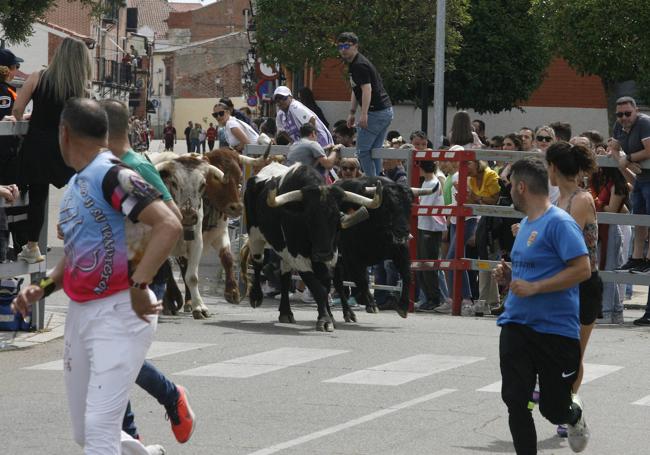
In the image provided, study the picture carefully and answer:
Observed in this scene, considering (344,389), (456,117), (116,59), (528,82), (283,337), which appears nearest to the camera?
(344,389)

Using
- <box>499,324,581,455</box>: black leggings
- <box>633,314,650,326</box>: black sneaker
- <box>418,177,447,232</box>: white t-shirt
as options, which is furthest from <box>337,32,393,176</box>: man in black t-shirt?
<box>499,324,581,455</box>: black leggings

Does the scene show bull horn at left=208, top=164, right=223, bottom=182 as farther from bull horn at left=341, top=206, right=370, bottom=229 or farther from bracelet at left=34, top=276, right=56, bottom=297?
bracelet at left=34, top=276, right=56, bottom=297

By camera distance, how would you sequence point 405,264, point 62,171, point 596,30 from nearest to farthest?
point 62,171, point 405,264, point 596,30

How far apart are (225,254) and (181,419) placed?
851 centimetres

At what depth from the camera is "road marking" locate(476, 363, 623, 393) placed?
10820 mm

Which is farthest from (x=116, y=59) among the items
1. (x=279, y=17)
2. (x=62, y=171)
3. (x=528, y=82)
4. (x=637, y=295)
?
(x=62, y=171)

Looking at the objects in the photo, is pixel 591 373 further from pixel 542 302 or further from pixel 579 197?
pixel 542 302

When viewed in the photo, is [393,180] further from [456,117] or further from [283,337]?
[283,337]

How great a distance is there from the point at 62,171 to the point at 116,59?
97.5 metres

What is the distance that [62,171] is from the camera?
12820 millimetres

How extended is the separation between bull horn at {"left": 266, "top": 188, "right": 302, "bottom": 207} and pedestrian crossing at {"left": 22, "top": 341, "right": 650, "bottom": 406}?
234 cm

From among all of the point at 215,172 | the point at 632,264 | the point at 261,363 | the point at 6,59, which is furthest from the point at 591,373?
the point at 6,59

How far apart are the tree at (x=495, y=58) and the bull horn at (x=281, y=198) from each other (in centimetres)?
3761

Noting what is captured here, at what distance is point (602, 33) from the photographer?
50.7 m
